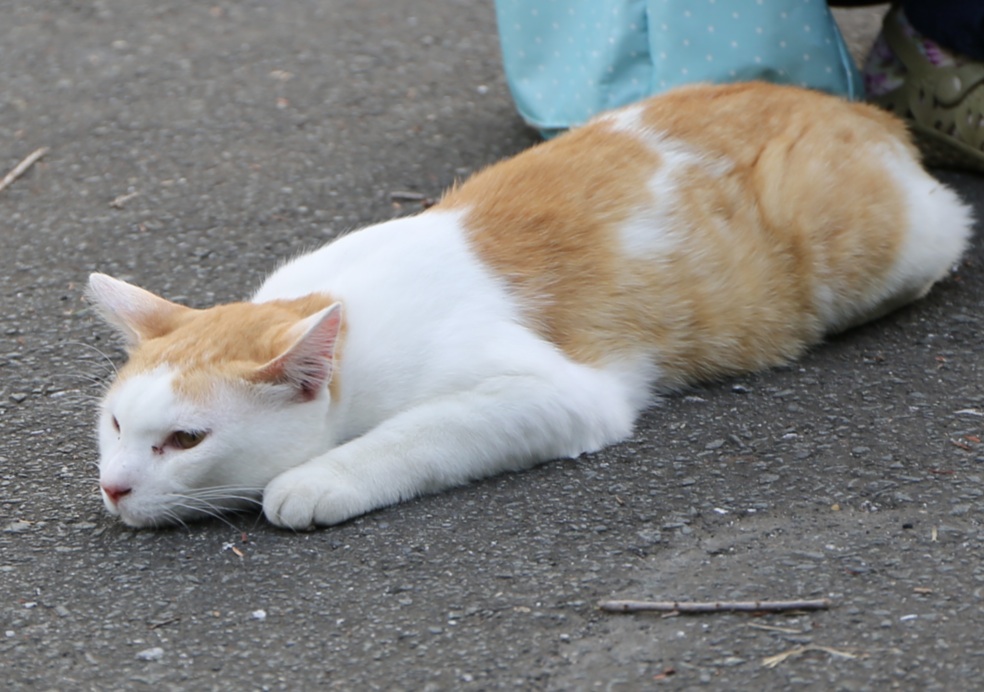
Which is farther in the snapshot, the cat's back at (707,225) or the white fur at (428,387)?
the cat's back at (707,225)

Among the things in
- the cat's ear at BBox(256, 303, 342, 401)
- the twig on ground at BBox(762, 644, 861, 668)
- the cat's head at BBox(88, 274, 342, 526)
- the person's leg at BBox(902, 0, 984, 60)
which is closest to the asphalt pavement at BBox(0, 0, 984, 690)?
the twig on ground at BBox(762, 644, 861, 668)

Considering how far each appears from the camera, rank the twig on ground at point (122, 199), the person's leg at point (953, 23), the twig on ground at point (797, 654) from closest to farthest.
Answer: the twig on ground at point (797, 654)
the person's leg at point (953, 23)
the twig on ground at point (122, 199)

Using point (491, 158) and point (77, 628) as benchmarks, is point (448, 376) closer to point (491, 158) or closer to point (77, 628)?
point (77, 628)

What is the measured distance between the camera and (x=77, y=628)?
2.23 m

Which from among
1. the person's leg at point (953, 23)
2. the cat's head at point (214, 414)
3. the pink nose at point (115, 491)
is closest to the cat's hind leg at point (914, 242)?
the person's leg at point (953, 23)

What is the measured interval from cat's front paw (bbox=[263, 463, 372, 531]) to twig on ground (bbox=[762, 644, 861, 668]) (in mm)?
846

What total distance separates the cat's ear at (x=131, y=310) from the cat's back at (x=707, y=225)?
2.30ft

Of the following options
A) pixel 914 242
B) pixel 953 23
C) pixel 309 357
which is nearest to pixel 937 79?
pixel 953 23

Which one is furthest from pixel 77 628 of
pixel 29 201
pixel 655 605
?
pixel 29 201

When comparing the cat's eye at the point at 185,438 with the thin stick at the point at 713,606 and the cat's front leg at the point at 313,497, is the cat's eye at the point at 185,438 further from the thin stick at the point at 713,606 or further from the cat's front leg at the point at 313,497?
the thin stick at the point at 713,606

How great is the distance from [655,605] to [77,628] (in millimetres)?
1000

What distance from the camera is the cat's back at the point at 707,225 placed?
9.48 ft

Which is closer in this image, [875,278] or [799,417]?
[799,417]

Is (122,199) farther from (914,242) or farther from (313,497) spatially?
(914,242)
